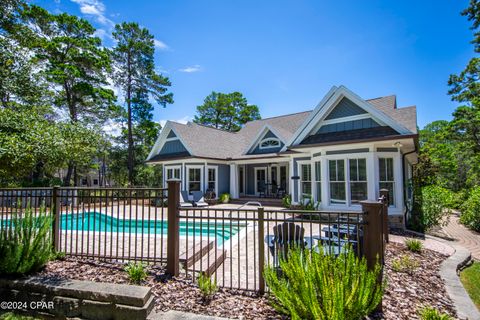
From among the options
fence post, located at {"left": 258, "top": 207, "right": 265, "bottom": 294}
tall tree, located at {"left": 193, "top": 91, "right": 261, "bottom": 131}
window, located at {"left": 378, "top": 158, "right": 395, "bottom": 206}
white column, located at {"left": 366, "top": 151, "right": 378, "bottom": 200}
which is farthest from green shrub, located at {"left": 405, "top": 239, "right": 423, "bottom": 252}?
tall tree, located at {"left": 193, "top": 91, "right": 261, "bottom": 131}

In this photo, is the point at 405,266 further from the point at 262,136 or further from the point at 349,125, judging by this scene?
the point at 262,136

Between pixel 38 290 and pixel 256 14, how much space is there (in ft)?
36.3

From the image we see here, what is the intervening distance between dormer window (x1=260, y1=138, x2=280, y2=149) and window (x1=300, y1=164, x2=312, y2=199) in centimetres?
361

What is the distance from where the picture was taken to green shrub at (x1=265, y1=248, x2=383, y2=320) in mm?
2549

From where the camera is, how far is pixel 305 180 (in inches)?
523

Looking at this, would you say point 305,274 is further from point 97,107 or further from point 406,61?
point 97,107

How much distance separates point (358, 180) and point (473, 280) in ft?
17.8

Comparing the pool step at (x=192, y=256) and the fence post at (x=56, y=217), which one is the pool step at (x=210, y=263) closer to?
the pool step at (x=192, y=256)

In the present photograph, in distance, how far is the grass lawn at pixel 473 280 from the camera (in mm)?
4114

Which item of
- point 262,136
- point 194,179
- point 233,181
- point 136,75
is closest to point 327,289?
point 194,179

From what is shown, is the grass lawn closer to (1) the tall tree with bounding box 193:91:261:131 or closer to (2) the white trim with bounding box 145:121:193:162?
(2) the white trim with bounding box 145:121:193:162

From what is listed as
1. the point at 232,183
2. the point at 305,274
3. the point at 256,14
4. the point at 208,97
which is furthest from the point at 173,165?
the point at 208,97

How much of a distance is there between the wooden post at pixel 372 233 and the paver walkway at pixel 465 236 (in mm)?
5475

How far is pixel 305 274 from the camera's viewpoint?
2.87 m
